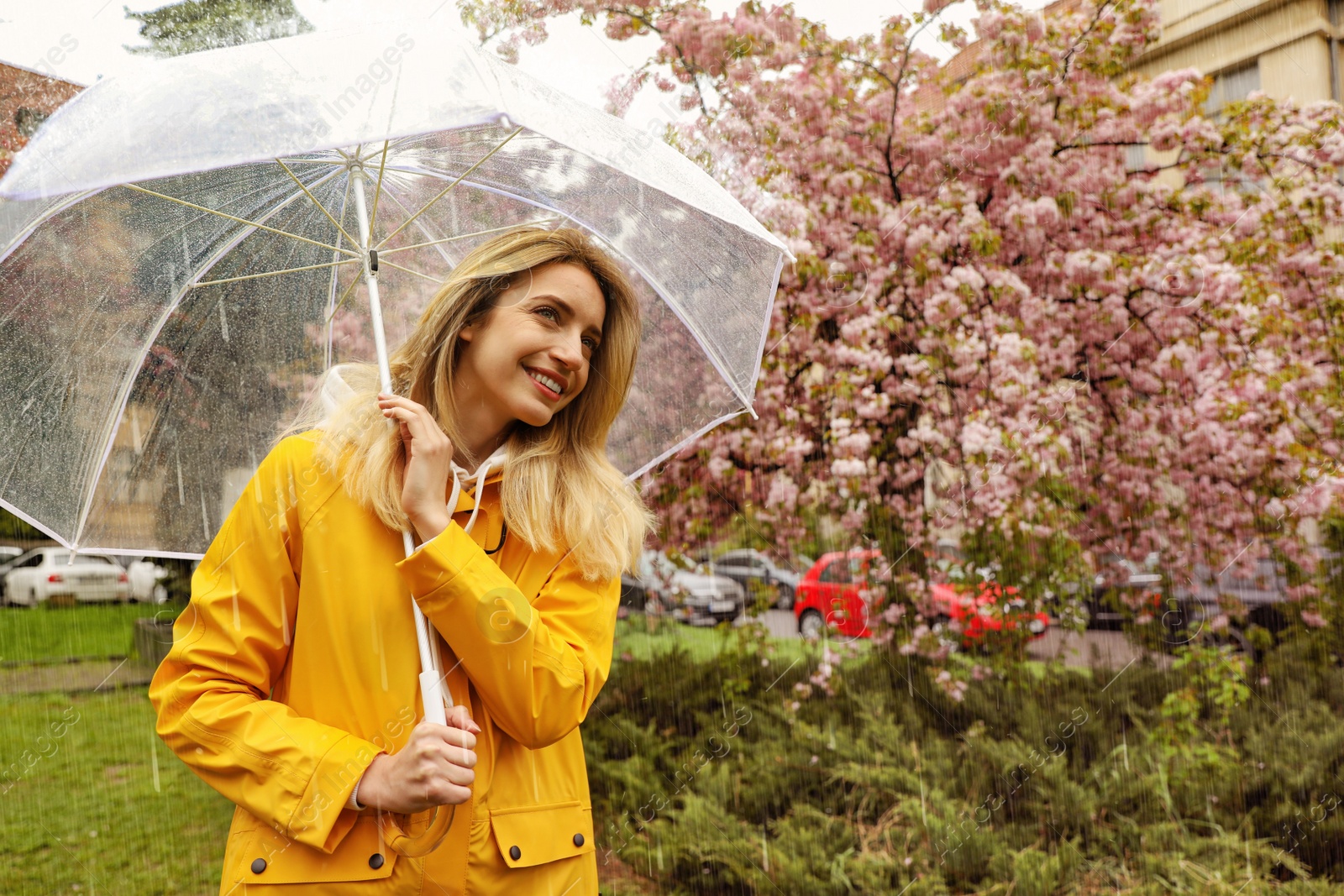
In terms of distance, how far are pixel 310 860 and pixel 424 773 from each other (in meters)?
0.27

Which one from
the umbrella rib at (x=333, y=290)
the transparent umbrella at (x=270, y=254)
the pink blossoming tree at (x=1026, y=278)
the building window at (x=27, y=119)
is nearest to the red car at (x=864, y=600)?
the pink blossoming tree at (x=1026, y=278)

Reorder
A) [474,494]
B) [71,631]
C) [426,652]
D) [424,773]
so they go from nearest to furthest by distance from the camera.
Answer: [424,773] → [426,652] → [474,494] → [71,631]

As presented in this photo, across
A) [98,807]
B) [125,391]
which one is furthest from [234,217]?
[98,807]

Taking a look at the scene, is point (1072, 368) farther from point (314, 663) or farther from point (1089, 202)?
point (314, 663)

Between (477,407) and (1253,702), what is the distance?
16.1 ft

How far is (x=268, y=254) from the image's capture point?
2.07 m

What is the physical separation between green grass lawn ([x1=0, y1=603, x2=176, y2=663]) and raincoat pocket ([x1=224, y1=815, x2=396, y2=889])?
8241 millimetres

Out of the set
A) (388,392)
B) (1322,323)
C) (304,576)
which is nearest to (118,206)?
(388,392)

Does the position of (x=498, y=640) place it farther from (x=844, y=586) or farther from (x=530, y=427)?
(x=844, y=586)

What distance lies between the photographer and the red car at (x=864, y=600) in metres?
4.77

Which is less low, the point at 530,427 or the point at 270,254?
the point at 270,254

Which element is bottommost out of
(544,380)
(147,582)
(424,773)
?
(147,582)

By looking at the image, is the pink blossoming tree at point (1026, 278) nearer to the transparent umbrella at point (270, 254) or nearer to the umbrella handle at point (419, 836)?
the transparent umbrella at point (270, 254)

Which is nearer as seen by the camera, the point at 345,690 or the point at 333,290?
the point at 345,690
